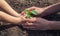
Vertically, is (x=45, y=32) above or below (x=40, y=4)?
below

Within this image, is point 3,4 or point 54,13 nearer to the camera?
point 54,13

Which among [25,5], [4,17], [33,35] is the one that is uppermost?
[25,5]

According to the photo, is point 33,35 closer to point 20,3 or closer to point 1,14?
point 1,14

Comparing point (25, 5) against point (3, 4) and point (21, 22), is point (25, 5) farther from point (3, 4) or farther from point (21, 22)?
point (21, 22)

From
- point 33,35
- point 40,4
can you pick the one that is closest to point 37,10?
point 33,35

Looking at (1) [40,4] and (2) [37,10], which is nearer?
(2) [37,10]

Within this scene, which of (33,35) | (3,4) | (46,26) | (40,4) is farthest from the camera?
(40,4)

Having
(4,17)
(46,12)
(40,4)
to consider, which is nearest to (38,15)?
(46,12)

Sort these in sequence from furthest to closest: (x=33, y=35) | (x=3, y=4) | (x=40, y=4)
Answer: (x=40, y=4) → (x=3, y=4) → (x=33, y=35)

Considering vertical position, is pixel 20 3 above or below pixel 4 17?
above
